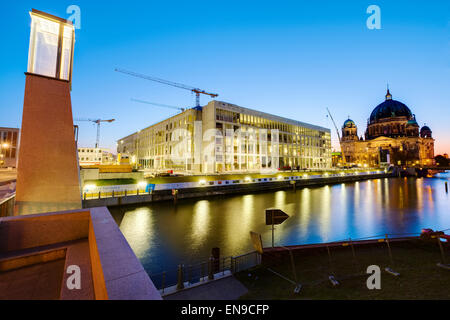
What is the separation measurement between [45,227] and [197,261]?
28.0ft

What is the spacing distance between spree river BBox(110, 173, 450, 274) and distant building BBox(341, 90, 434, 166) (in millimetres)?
118715

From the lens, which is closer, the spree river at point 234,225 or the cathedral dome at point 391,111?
the spree river at point 234,225

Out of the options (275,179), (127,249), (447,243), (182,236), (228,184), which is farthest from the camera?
(275,179)

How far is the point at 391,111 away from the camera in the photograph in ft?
463

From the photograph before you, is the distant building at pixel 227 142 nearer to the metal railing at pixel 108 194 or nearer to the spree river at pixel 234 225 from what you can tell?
the spree river at pixel 234 225

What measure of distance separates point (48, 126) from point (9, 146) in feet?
260

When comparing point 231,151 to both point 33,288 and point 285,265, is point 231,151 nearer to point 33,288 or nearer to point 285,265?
point 285,265

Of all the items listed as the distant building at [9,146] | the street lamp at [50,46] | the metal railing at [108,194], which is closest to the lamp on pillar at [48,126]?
the street lamp at [50,46]

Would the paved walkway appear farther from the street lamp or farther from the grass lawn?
the street lamp

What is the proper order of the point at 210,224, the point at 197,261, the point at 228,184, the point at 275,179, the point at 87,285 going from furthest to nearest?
the point at 275,179 → the point at 228,184 → the point at 210,224 → the point at 197,261 → the point at 87,285

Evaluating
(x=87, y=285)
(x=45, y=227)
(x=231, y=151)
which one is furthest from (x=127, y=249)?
(x=231, y=151)

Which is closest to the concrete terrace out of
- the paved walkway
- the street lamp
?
the paved walkway

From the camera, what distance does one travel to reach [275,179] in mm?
48375

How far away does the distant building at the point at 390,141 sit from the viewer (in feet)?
417
